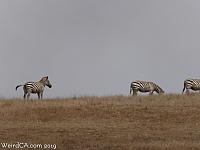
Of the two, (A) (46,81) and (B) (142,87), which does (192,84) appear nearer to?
(B) (142,87)

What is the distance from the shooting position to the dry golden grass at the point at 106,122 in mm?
20656

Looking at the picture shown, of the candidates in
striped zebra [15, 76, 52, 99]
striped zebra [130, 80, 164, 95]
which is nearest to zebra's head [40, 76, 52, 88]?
striped zebra [15, 76, 52, 99]

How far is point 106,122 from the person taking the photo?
2722 centimetres

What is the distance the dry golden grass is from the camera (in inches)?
813

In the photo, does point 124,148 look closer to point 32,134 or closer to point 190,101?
point 32,134

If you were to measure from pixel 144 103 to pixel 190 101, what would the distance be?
2710mm

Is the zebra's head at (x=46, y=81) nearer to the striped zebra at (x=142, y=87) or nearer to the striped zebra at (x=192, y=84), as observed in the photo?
the striped zebra at (x=142, y=87)

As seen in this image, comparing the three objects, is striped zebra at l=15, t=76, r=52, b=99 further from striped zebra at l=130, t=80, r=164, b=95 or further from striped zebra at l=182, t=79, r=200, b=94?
striped zebra at l=182, t=79, r=200, b=94

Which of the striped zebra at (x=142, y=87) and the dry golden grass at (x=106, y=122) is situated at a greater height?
the striped zebra at (x=142, y=87)

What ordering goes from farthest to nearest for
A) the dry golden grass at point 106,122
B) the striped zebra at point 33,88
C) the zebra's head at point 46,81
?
1. the zebra's head at point 46,81
2. the striped zebra at point 33,88
3. the dry golden grass at point 106,122

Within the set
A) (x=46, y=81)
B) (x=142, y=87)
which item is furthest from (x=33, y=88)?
(x=142, y=87)

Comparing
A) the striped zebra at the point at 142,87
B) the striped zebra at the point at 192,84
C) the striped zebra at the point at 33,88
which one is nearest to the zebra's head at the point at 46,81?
the striped zebra at the point at 33,88

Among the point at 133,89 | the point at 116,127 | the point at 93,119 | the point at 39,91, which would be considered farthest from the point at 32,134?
the point at 133,89

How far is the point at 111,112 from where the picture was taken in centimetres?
3012
